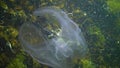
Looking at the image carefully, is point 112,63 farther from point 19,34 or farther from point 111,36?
point 19,34

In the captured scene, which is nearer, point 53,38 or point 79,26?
point 53,38

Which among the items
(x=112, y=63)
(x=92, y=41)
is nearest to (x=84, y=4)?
(x=92, y=41)

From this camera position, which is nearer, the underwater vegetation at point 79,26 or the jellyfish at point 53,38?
the underwater vegetation at point 79,26

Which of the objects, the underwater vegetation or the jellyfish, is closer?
the underwater vegetation

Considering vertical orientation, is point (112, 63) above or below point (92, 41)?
below
